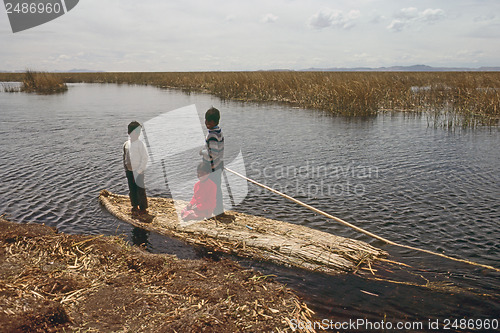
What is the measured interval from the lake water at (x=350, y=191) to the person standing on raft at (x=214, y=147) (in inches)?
54.4

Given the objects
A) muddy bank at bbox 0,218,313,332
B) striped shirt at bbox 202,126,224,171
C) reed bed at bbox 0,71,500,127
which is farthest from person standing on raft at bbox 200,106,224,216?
reed bed at bbox 0,71,500,127

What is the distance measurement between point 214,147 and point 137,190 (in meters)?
2.01

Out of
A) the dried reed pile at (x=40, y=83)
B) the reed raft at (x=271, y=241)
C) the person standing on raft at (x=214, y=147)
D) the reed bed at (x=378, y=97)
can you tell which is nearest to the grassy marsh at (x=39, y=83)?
the dried reed pile at (x=40, y=83)

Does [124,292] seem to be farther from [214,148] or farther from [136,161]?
[136,161]

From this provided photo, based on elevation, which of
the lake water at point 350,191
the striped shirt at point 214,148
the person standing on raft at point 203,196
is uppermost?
the striped shirt at point 214,148

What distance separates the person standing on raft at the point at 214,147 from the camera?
6096 millimetres

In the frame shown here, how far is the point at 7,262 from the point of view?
16.4ft

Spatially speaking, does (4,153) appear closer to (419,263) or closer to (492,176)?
(419,263)

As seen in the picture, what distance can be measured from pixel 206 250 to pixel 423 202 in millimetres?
5663

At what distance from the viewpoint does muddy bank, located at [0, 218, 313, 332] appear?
366cm

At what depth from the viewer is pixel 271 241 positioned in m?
5.79

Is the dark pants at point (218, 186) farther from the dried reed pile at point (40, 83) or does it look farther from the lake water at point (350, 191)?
the dried reed pile at point (40, 83)

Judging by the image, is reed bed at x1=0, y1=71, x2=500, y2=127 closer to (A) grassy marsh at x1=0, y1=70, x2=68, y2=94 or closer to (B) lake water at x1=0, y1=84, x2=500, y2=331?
(B) lake water at x1=0, y1=84, x2=500, y2=331

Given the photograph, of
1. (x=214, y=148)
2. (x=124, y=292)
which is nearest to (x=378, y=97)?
(x=214, y=148)
